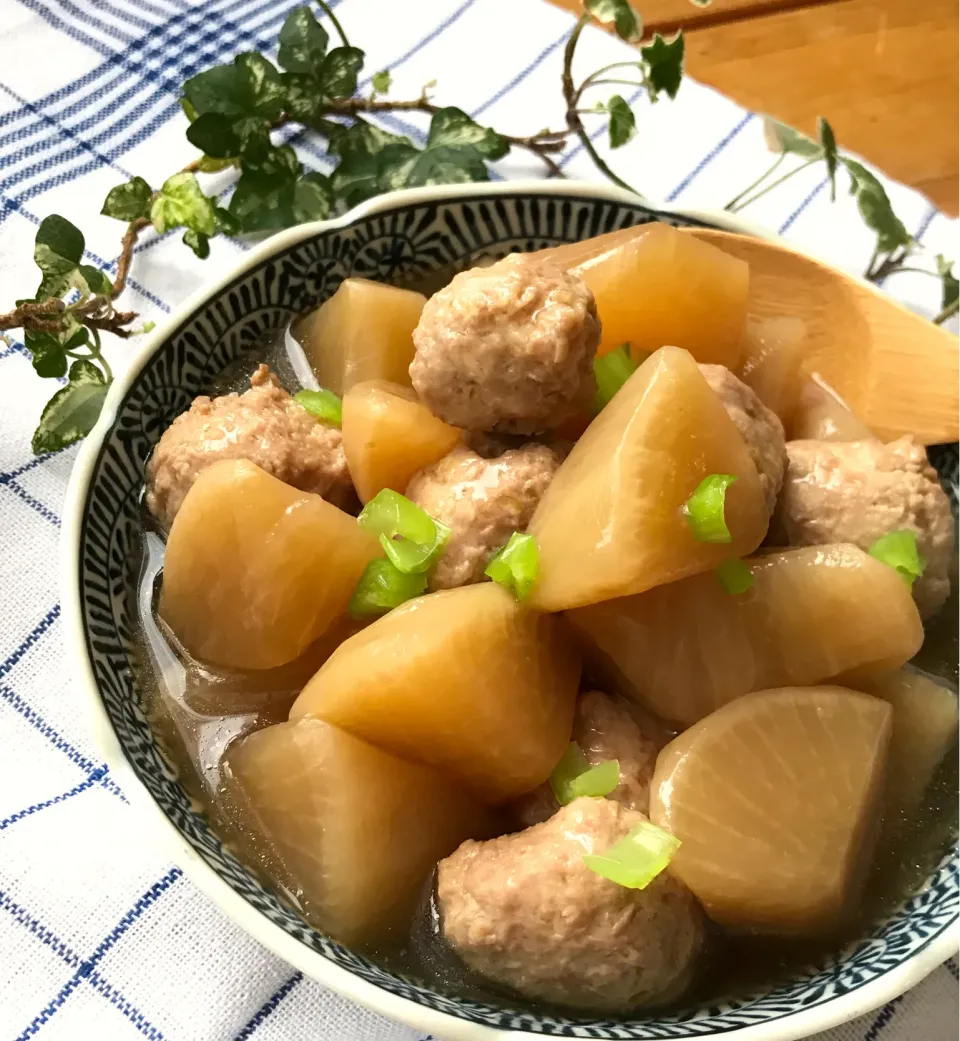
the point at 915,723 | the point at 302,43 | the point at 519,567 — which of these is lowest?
the point at 915,723

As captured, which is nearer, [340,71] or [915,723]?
[915,723]

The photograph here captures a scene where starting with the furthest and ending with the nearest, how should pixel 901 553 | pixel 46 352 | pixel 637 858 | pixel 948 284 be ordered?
pixel 948 284 < pixel 46 352 < pixel 901 553 < pixel 637 858

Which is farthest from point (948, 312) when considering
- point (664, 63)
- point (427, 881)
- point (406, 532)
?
point (427, 881)

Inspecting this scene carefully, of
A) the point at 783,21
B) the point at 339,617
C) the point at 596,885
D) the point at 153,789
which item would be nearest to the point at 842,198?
the point at 783,21

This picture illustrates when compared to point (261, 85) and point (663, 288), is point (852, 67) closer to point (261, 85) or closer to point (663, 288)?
point (663, 288)

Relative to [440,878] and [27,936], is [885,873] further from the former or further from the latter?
[27,936]

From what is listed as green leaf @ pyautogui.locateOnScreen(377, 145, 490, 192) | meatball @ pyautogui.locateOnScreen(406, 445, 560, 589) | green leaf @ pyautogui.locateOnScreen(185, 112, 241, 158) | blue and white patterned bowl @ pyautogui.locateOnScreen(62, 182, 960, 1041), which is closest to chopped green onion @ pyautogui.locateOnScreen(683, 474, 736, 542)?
meatball @ pyautogui.locateOnScreen(406, 445, 560, 589)

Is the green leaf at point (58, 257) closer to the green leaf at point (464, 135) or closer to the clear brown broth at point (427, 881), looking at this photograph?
the clear brown broth at point (427, 881)

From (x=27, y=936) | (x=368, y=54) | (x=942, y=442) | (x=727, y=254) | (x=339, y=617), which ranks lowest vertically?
(x=27, y=936)
